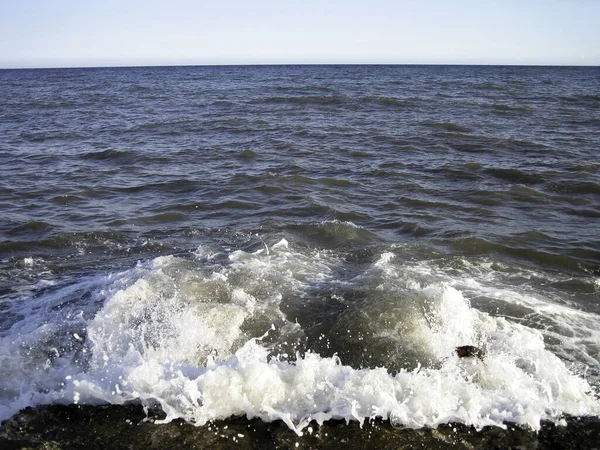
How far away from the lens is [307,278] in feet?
21.8

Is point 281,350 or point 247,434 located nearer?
point 247,434

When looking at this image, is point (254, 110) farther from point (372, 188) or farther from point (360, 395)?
point (360, 395)

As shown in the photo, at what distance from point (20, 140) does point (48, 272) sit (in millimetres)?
11887

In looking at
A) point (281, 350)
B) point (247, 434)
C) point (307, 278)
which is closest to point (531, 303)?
point (307, 278)

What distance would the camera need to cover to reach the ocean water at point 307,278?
4.23m

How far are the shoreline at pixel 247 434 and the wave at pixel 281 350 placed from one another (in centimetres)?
10

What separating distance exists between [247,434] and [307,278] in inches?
118

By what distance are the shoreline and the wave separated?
96 millimetres

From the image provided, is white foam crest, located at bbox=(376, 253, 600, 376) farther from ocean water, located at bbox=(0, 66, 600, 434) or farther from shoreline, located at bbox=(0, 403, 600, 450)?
shoreline, located at bbox=(0, 403, 600, 450)

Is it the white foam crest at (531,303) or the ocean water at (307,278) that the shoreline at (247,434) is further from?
the white foam crest at (531,303)

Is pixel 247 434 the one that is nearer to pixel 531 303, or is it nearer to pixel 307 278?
pixel 307 278

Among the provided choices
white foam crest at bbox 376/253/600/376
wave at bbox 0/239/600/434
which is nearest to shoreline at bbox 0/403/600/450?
wave at bbox 0/239/600/434

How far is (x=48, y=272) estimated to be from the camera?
22.7ft

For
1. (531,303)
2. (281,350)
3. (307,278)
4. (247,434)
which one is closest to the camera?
(247,434)
